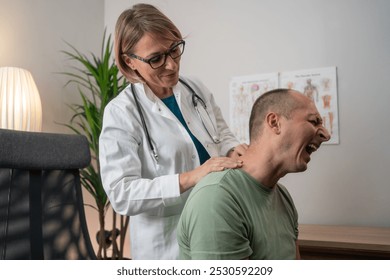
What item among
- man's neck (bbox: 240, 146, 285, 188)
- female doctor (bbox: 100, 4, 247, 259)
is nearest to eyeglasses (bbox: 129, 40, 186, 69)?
female doctor (bbox: 100, 4, 247, 259)

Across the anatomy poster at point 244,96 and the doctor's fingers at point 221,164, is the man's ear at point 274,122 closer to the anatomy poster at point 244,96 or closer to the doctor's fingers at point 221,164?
the doctor's fingers at point 221,164

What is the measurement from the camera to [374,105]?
2.61 meters

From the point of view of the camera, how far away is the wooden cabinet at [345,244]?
2.01 meters

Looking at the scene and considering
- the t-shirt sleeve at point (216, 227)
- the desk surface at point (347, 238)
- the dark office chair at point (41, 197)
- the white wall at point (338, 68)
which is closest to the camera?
the t-shirt sleeve at point (216, 227)

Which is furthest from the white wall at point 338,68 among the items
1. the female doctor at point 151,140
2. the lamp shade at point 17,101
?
the female doctor at point 151,140

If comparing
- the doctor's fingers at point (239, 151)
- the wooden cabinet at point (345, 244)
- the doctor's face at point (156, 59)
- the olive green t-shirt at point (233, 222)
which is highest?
the doctor's face at point (156, 59)

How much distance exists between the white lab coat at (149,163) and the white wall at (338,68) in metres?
1.29

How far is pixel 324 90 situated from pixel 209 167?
1708 mm

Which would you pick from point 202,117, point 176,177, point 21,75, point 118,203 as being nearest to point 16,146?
point 118,203

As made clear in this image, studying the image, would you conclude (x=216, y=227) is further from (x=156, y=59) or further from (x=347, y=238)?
(x=347, y=238)

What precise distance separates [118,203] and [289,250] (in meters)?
0.54
